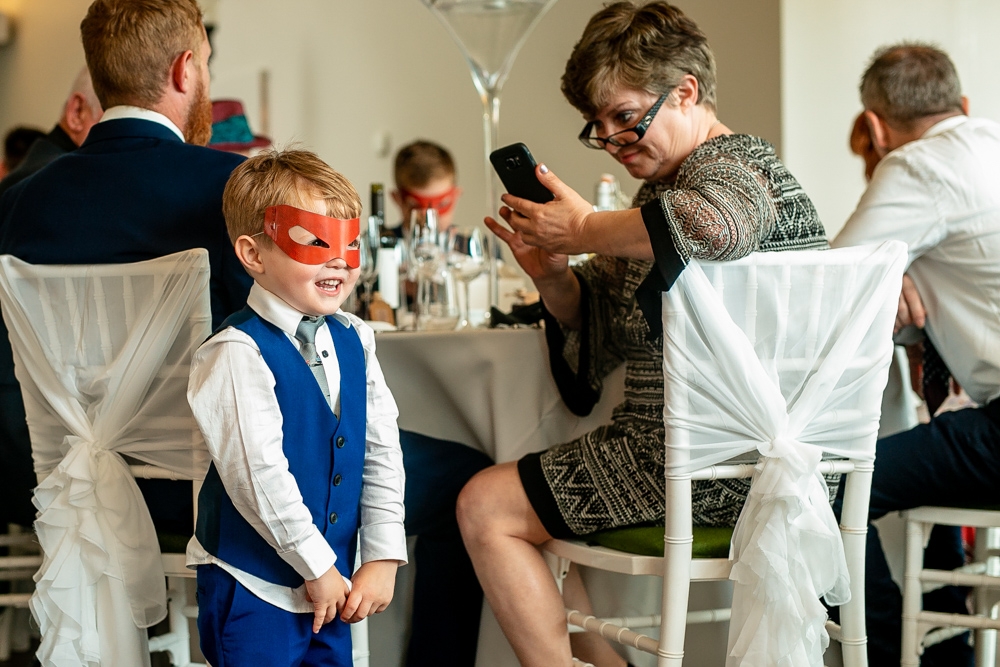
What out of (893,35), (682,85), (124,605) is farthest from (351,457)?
(893,35)

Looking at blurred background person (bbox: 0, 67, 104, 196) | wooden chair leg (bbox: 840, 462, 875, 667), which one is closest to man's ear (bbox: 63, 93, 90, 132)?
blurred background person (bbox: 0, 67, 104, 196)

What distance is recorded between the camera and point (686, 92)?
4.95ft

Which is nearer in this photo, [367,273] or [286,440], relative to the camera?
[286,440]

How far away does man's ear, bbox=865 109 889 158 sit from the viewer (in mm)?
2203

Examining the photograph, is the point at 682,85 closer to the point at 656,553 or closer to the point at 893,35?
the point at 656,553

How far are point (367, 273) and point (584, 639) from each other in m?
0.87

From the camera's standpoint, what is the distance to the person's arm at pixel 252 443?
A: 1.13 metres

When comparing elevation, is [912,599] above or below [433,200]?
below

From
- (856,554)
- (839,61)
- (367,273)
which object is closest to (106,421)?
(367,273)

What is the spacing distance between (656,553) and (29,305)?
100 cm

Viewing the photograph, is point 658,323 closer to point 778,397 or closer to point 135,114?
point 778,397

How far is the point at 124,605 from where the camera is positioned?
4.54 feet

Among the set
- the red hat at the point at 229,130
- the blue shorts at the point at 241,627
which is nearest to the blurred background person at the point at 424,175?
the red hat at the point at 229,130

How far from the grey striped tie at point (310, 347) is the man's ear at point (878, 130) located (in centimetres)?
156
